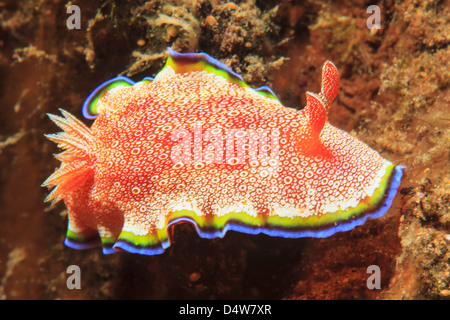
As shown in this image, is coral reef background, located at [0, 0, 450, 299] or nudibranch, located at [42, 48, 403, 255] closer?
nudibranch, located at [42, 48, 403, 255]

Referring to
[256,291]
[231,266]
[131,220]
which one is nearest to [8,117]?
[131,220]

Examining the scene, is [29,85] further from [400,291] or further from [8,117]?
[400,291]

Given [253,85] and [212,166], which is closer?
[212,166]

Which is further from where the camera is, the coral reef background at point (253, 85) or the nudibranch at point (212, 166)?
the coral reef background at point (253, 85)

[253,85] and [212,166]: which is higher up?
→ [253,85]
